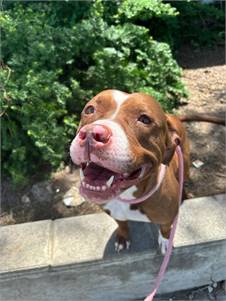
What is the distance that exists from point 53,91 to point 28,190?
844 mm

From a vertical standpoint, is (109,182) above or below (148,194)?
above

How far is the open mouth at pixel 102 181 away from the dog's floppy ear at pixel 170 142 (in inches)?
11.4

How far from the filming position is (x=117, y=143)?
182 cm

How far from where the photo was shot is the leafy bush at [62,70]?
11.4 ft

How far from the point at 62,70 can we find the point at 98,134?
6.85 ft

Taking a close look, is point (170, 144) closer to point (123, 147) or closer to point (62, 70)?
point (123, 147)

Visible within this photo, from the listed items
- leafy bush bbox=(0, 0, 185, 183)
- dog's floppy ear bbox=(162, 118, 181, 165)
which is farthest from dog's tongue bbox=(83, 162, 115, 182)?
leafy bush bbox=(0, 0, 185, 183)

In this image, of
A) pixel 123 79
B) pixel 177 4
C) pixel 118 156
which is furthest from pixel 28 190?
pixel 177 4

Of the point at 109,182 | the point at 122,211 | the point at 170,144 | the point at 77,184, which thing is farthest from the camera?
the point at 77,184

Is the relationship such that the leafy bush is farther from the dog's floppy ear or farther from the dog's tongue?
the dog's tongue

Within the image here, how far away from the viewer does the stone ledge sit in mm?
2822

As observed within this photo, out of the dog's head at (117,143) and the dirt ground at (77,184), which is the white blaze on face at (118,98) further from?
the dirt ground at (77,184)

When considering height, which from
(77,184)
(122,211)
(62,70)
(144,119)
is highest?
(144,119)

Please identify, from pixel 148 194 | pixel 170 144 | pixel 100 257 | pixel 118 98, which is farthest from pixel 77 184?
pixel 118 98
